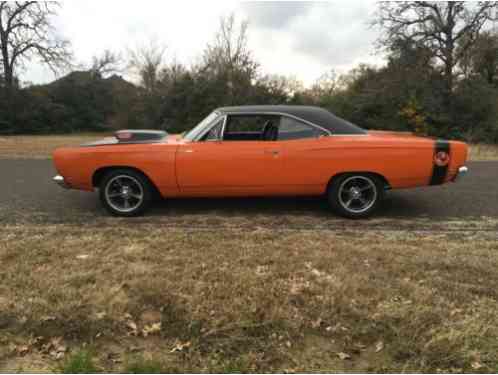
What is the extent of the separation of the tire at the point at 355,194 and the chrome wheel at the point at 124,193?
2.50 m

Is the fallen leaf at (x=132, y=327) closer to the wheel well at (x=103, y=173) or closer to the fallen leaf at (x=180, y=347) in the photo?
the fallen leaf at (x=180, y=347)

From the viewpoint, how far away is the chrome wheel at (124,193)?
15.0 ft

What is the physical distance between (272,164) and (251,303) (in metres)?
2.25

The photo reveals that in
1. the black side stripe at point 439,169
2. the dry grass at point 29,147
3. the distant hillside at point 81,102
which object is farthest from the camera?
the distant hillside at point 81,102

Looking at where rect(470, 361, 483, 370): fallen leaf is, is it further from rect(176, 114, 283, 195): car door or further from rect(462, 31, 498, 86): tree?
rect(462, 31, 498, 86): tree

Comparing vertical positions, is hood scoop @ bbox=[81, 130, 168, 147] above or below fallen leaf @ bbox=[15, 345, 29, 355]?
Result: above

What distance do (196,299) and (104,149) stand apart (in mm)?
2792

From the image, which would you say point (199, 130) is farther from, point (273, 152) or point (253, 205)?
point (253, 205)

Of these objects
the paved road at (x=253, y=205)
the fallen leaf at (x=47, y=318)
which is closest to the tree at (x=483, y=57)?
the paved road at (x=253, y=205)

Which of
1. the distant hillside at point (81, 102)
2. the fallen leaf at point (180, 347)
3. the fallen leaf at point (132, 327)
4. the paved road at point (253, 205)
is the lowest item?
the fallen leaf at point (180, 347)

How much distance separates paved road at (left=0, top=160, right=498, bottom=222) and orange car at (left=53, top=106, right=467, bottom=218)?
0.37 m

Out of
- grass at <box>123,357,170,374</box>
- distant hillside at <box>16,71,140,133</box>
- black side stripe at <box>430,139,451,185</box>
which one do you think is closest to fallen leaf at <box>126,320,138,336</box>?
grass at <box>123,357,170,374</box>

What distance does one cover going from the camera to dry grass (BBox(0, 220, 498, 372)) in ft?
6.59

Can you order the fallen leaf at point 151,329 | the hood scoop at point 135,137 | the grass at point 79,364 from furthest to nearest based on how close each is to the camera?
the hood scoop at point 135,137 → the fallen leaf at point 151,329 → the grass at point 79,364
